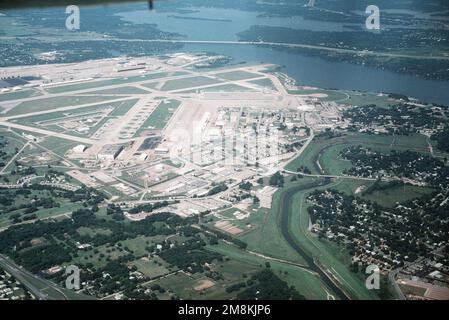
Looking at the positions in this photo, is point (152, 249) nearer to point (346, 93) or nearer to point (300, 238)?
point (300, 238)

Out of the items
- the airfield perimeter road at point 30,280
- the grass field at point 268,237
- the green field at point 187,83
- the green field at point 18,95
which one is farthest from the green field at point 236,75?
the airfield perimeter road at point 30,280

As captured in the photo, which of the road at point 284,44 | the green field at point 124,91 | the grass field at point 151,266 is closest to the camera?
the grass field at point 151,266

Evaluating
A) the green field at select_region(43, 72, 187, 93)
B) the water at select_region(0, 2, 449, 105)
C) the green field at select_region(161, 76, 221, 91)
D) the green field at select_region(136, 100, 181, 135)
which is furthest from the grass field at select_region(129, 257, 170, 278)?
the green field at select_region(43, 72, 187, 93)

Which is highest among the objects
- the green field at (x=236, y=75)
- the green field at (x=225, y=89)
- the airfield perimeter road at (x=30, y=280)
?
the green field at (x=236, y=75)

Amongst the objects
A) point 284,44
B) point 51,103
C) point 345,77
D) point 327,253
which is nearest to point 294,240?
point 327,253

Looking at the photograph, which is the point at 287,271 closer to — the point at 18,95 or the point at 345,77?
the point at 18,95

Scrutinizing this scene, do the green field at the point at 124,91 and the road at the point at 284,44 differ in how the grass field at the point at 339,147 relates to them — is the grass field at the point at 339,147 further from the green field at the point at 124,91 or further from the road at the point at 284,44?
the road at the point at 284,44

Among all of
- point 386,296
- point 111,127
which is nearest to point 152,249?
point 386,296

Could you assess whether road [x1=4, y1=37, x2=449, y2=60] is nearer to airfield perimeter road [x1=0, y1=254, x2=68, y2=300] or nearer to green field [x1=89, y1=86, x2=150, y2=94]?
green field [x1=89, y1=86, x2=150, y2=94]
